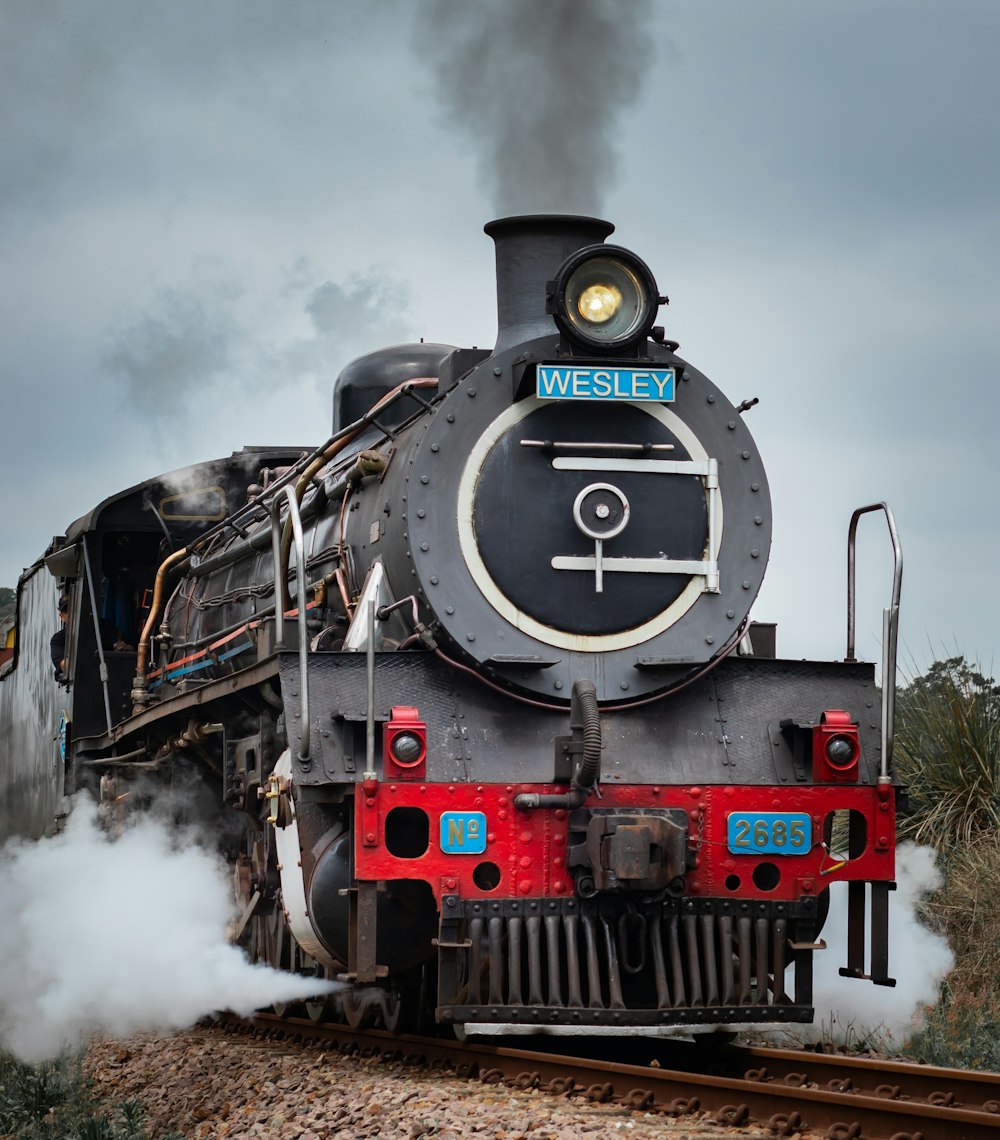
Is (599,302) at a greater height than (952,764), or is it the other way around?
(599,302)

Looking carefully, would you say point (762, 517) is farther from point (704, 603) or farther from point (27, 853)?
point (27, 853)

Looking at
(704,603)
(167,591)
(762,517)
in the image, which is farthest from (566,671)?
(167,591)

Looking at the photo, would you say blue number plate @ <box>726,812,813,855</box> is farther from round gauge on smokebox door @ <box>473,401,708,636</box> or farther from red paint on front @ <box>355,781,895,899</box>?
round gauge on smokebox door @ <box>473,401,708,636</box>

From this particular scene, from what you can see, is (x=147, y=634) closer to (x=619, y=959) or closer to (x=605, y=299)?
(x=605, y=299)

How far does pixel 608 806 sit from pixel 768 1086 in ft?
4.64

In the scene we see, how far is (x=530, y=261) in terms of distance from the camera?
7.17 m

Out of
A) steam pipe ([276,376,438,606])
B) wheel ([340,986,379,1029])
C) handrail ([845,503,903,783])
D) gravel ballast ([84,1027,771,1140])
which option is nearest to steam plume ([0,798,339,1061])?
gravel ballast ([84,1027,771,1140])

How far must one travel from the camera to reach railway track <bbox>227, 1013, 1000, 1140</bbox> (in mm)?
4906

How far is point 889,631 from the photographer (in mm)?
6703

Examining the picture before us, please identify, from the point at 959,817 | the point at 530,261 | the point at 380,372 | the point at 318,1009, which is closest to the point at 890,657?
the point at 530,261

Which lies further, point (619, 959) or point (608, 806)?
point (608, 806)

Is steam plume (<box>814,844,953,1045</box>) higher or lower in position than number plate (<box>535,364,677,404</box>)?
lower

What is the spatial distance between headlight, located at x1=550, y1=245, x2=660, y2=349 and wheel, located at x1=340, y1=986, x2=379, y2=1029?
3.20 metres

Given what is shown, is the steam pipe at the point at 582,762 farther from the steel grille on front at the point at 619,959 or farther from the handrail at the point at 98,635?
the handrail at the point at 98,635
